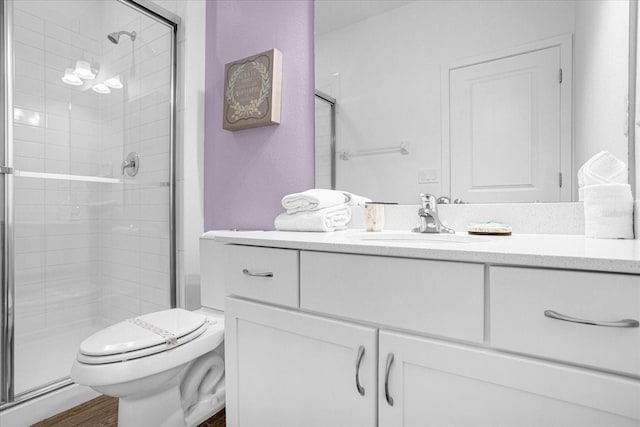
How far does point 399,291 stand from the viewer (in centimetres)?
78

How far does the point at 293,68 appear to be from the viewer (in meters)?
1.62

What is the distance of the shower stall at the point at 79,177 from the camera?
150cm

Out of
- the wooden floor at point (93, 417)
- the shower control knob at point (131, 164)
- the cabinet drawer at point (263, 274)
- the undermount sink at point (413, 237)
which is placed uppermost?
the shower control knob at point (131, 164)

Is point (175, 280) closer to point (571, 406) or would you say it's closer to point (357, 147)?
point (357, 147)

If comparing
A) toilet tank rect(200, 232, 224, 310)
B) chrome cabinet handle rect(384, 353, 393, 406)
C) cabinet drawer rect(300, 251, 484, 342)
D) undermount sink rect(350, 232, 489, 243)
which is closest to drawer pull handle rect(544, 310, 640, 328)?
cabinet drawer rect(300, 251, 484, 342)

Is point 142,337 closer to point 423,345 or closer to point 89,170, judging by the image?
point 423,345

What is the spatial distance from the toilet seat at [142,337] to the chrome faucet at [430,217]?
3.03ft

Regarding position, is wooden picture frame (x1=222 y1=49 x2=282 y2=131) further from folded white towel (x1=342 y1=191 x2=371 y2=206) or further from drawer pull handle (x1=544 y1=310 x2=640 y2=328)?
drawer pull handle (x1=544 y1=310 x2=640 y2=328)

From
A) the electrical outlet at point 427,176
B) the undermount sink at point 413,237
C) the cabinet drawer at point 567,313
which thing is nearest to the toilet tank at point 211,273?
the undermount sink at point 413,237

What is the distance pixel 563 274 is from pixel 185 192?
5.72 ft

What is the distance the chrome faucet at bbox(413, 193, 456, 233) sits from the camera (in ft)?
3.96

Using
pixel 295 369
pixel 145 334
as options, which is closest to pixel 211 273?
pixel 145 334

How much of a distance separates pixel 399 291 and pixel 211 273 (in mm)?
1009

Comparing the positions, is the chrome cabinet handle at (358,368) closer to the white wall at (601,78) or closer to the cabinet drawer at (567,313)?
the cabinet drawer at (567,313)
